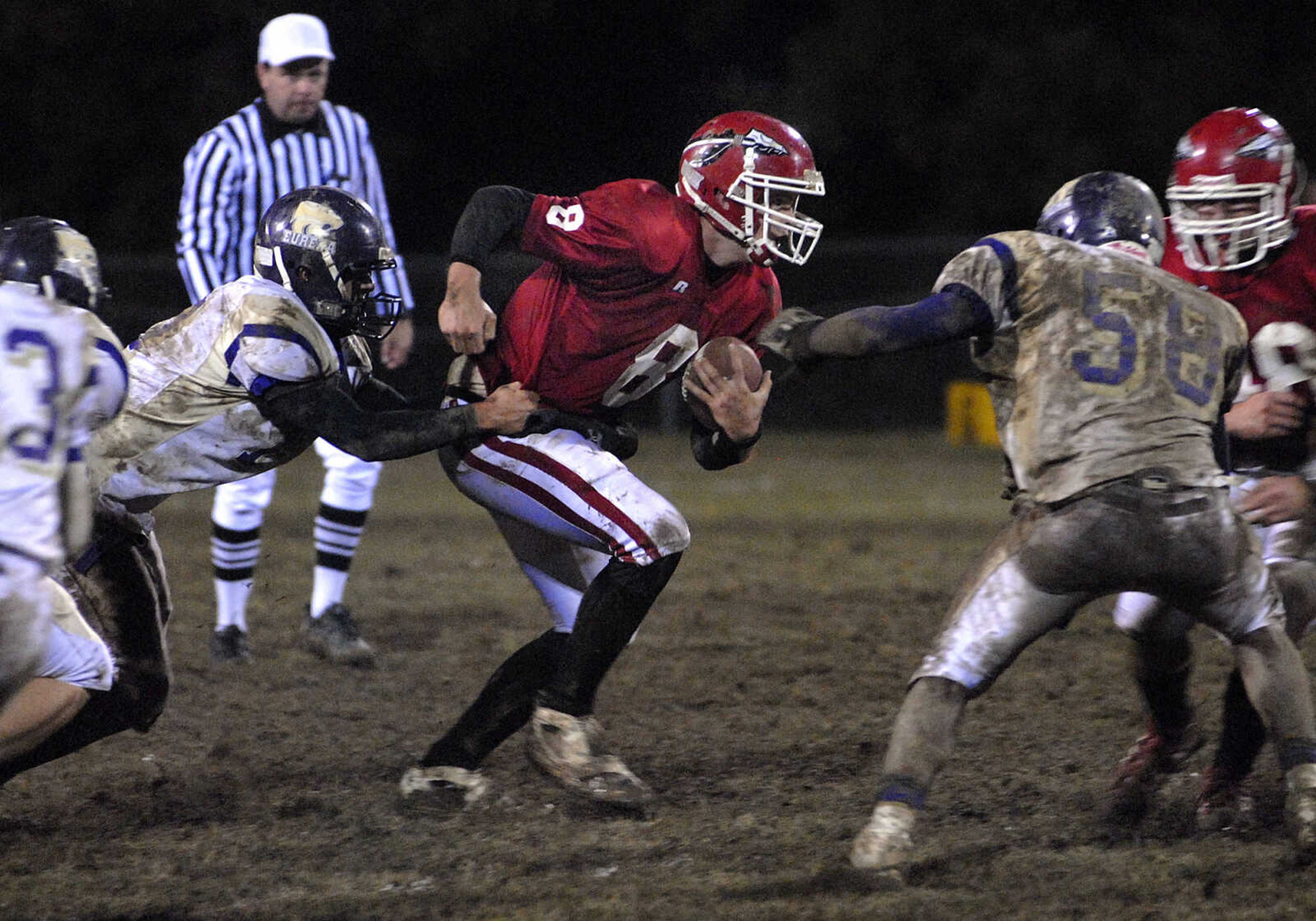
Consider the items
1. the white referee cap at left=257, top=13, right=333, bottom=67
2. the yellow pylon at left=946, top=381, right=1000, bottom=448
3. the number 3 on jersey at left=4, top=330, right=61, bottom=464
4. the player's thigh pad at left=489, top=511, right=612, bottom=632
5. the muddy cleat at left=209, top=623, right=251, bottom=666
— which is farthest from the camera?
the yellow pylon at left=946, top=381, right=1000, bottom=448

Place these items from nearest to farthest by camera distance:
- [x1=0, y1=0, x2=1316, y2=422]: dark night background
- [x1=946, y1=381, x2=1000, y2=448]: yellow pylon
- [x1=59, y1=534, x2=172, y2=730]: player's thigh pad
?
1. [x1=59, y1=534, x2=172, y2=730]: player's thigh pad
2. [x1=946, y1=381, x2=1000, y2=448]: yellow pylon
3. [x1=0, y1=0, x2=1316, y2=422]: dark night background

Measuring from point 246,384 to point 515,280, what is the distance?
1163 centimetres

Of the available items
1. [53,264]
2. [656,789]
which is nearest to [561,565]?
[656,789]

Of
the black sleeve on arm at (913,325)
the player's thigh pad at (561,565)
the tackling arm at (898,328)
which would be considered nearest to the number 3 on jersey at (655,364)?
the player's thigh pad at (561,565)

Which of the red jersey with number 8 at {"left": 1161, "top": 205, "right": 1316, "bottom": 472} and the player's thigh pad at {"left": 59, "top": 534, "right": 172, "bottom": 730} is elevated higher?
the red jersey with number 8 at {"left": 1161, "top": 205, "right": 1316, "bottom": 472}

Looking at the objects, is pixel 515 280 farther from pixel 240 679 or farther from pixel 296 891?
pixel 296 891

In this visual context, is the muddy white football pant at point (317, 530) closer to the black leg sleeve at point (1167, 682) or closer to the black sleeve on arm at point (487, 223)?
the black sleeve on arm at point (487, 223)

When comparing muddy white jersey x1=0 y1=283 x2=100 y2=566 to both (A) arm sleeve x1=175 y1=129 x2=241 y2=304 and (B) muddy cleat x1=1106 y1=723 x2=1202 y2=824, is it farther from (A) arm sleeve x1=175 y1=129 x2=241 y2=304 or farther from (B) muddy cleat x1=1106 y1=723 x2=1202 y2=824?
(A) arm sleeve x1=175 y1=129 x2=241 y2=304

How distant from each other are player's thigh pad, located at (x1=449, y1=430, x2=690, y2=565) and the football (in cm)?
25

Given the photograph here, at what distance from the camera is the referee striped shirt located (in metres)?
5.91

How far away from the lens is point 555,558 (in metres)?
4.25

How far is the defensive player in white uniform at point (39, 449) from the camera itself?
107 inches

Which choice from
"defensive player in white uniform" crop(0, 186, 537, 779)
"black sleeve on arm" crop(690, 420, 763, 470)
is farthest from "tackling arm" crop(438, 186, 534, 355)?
"black sleeve on arm" crop(690, 420, 763, 470)

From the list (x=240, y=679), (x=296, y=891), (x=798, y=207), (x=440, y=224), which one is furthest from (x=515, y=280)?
(x=296, y=891)
